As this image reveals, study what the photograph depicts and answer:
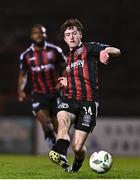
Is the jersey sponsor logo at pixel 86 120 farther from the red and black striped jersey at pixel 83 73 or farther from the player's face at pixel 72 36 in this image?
the player's face at pixel 72 36

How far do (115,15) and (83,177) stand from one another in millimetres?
11030

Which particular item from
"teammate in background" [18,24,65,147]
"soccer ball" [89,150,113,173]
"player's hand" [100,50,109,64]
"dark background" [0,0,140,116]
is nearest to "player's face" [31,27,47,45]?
"teammate in background" [18,24,65,147]

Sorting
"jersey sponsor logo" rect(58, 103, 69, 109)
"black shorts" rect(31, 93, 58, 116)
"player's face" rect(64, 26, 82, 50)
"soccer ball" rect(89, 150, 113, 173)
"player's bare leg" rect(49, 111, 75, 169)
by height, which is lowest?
"black shorts" rect(31, 93, 58, 116)

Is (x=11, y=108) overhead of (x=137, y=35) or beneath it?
beneath

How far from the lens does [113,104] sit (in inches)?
660

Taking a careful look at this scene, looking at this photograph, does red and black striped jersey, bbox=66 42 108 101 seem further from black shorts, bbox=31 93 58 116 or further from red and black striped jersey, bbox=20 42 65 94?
red and black striped jersey, bbox=20 42 65 94

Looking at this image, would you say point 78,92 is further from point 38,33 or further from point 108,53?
point 38,33

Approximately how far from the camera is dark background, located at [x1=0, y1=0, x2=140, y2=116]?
17.5 meters

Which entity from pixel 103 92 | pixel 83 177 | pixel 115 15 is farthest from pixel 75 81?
pixel 115 15

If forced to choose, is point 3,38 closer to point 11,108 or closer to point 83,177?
point 11,108

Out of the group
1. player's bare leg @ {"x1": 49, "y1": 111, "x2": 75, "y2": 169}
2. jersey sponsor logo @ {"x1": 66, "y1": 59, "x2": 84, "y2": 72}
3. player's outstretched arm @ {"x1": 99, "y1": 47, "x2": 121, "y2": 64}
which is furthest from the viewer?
jersey sponsor logo @ {"x1": 66, "y1": 59, "x2": 84, "y2": 72}

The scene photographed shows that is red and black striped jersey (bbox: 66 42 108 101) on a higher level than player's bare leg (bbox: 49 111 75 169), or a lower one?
higher

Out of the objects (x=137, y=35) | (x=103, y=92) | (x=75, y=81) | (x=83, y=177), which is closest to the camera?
(x=83, y=177)

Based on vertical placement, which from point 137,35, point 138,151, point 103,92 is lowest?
point 138,151
